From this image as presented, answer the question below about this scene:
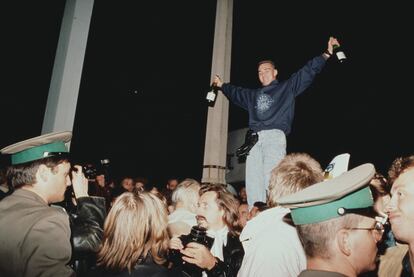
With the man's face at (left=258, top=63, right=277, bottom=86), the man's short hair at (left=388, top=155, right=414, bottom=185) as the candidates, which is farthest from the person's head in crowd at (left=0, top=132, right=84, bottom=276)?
the man's face at (left=258, top=63, right=277, bottom=86)

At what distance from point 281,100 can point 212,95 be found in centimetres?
102

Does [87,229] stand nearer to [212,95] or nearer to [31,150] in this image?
[31,150]

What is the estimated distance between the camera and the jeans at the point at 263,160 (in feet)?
13.9

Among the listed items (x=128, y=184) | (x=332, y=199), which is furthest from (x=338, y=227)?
(x=128, y=184)

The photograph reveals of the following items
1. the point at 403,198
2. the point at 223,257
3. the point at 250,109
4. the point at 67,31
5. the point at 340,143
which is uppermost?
the point at 340,143

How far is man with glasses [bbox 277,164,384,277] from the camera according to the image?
1664 mm

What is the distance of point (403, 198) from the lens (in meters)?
2.12

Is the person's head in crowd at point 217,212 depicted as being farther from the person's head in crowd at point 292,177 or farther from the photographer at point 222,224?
the person's head in crowd at point 292,177

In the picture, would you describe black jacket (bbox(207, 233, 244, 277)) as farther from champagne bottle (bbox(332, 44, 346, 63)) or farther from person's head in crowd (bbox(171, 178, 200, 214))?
champagne bottle (bbox(332, 44, 346, 63))

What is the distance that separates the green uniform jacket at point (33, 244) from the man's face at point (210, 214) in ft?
4.72

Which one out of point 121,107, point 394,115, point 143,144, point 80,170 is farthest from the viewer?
point 143,144

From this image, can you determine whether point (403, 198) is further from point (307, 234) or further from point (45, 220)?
point (45, 220)

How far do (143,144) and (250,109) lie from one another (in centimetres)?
1612

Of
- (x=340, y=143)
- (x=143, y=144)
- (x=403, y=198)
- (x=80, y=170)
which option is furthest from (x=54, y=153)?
(x=143, y=144)
